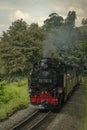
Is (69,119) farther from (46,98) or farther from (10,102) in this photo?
(10,102)

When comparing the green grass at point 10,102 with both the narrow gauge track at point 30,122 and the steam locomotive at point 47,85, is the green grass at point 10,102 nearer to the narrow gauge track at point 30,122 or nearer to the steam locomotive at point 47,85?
the steam locomotive at point 47,85

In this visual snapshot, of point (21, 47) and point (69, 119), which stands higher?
point (21, 47)

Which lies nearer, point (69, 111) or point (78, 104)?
point (69, 111)

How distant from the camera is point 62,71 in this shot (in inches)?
884

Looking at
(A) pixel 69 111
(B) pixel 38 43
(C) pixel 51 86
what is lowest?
(A) pixel 69 111

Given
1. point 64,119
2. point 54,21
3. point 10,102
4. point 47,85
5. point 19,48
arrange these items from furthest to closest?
1. point 54,21
2. point 19,48
3. point 10,102
4. point 47,85
5. point 64,119

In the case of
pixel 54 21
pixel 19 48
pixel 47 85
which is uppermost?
pixel 54 21

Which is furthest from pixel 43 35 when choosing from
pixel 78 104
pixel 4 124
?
pixel 4 124

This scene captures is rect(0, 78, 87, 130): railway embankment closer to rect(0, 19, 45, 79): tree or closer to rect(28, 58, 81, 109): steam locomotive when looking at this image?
rect(28, 58, 81, 109): steam locomotive

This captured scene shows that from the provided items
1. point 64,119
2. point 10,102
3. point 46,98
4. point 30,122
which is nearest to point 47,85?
point 46,98

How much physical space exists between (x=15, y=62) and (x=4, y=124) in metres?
34.1

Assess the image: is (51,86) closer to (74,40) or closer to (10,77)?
(10,77)

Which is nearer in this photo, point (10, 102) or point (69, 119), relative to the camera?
point (69, 119)

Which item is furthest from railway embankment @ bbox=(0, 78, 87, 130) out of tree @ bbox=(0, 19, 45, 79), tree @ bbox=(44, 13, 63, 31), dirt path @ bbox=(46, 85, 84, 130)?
tree @ bbox=(44, 13, 63, 31)
